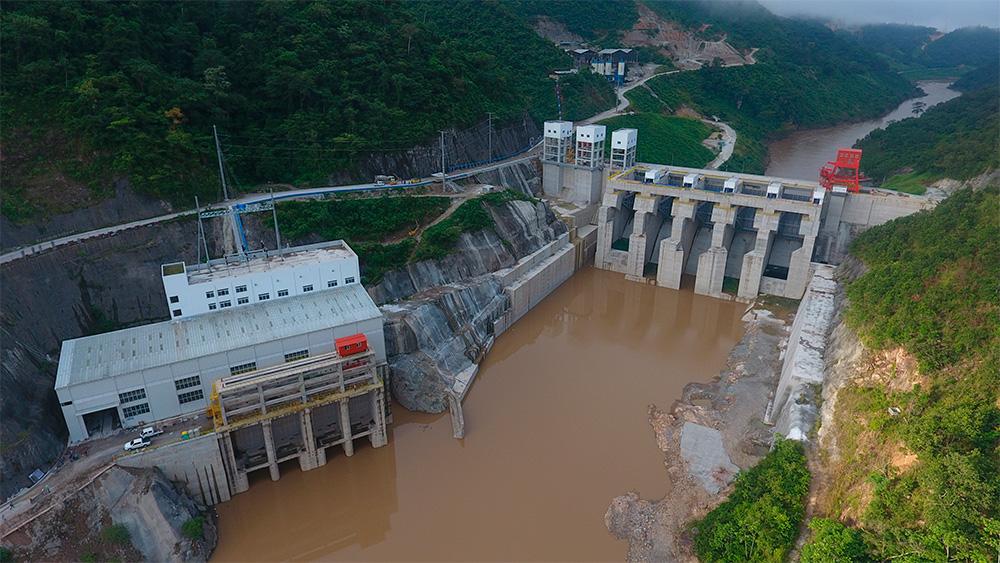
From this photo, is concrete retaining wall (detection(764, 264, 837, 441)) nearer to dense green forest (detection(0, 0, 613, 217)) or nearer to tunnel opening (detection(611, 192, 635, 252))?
tunnel opening (detection(611, 192, 635, 252))

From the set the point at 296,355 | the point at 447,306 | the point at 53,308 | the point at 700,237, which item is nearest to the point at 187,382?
the point at 296,355

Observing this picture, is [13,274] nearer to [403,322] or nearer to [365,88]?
[403,322]

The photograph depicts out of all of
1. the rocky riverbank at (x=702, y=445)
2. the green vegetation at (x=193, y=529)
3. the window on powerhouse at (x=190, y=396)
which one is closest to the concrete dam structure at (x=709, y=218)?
the rocky riverbank at (x=702, y=445)

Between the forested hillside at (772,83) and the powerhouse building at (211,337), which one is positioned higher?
the forested hillside at (772,83)

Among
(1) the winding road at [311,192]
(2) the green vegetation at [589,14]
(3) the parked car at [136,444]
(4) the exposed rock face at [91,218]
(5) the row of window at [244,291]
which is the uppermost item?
(2) the green vegetation at [589,14]

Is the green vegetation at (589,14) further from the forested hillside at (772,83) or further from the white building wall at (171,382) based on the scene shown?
the white building wall at (171,382)
